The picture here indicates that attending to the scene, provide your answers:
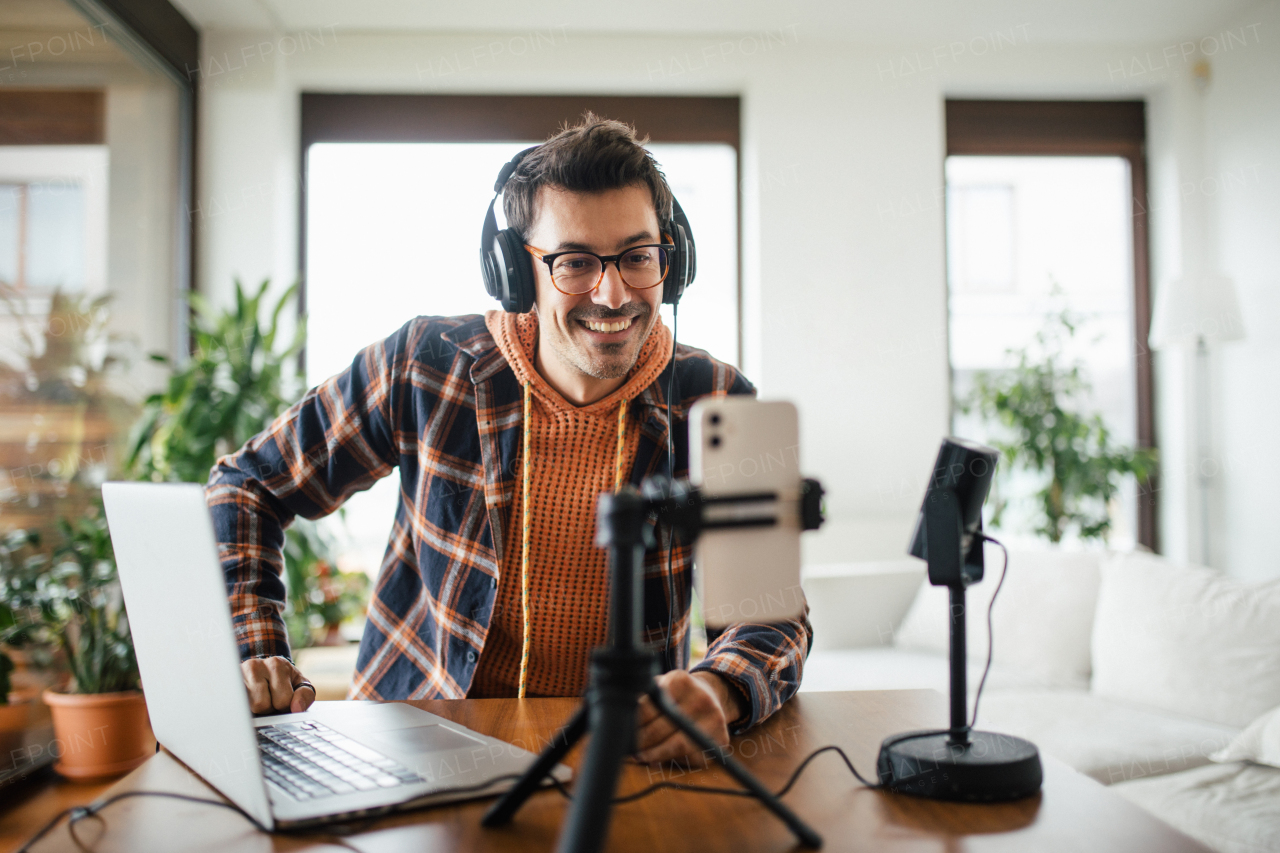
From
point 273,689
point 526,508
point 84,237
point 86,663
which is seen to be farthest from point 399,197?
point 273,689

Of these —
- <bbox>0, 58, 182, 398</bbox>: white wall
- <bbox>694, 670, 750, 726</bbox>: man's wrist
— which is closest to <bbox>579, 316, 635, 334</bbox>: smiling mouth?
<bbox>694, 670, 750, 726</bbox>: man's wrist

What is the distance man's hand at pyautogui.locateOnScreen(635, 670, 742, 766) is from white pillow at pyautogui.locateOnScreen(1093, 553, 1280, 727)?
1781 millimetres

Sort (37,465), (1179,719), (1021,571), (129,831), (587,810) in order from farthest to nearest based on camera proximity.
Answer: (1021,571) → (37,465) → (1179,719) → (129,831) → (587,810)

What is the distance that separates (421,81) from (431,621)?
111 inches

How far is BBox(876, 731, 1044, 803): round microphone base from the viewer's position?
2.18 ft

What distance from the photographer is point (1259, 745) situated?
1671mm

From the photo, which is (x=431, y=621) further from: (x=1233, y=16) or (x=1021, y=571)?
(x=1233, y=16)

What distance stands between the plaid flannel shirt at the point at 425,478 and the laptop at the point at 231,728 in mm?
338

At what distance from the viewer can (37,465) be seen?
2.37m

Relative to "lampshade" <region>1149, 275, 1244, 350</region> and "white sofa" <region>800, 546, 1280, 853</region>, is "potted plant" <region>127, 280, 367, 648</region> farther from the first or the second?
"lampshade" <region>1149, 275, 1244, 350</region>

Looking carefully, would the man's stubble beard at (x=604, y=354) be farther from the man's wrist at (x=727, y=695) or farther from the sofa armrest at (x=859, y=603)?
the sofa armrest at (x=859, y=603)

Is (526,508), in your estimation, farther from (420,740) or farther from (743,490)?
(743,490)

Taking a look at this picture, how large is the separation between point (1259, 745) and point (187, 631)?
1.94 m

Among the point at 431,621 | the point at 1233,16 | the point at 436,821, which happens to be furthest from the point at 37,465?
the point at 1233,16
